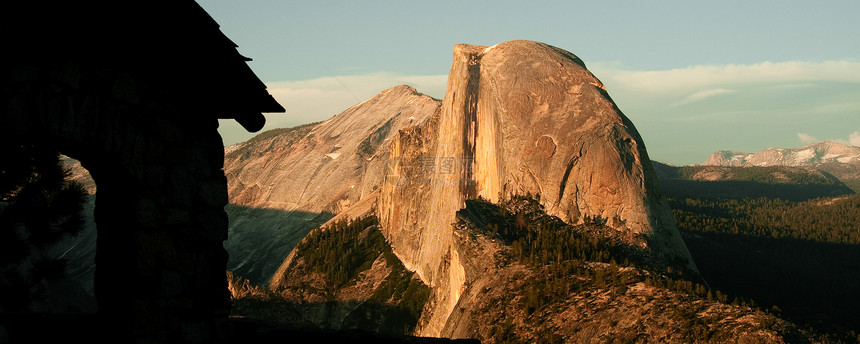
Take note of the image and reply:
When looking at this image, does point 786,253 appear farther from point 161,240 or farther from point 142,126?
point 142,126

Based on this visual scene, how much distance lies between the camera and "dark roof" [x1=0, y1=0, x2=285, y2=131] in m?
6.40

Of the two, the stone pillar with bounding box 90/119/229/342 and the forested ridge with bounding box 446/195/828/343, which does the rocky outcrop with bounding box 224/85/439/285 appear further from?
the stone pillar with bounding box 90/119/229/342

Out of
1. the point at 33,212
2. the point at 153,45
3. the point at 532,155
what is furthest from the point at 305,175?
the point at 153,45

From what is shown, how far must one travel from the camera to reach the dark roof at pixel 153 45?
21.0 ft

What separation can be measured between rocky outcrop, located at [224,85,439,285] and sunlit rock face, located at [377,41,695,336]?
38717 millimetres

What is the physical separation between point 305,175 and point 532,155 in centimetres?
7896

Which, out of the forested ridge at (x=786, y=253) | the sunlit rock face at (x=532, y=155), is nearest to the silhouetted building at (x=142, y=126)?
the sunlit rock face at (x=532, y=155)

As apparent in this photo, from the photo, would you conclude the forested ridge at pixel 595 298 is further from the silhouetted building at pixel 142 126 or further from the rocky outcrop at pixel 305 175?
the rocky outcrop at pixel 305 175

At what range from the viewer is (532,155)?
65.8m

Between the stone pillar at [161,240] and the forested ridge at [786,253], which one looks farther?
the forested ridge at [786,253]

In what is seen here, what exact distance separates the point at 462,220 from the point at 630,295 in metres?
25.9

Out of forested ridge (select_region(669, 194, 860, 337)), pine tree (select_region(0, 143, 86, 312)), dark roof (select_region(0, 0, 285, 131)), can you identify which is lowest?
forested ridge (select_region(669, 194, 860, 337))

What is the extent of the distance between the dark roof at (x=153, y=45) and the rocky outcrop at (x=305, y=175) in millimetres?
104107

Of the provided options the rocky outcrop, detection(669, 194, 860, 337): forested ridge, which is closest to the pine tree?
detection(669, 194, 860, 337): forested ridge
